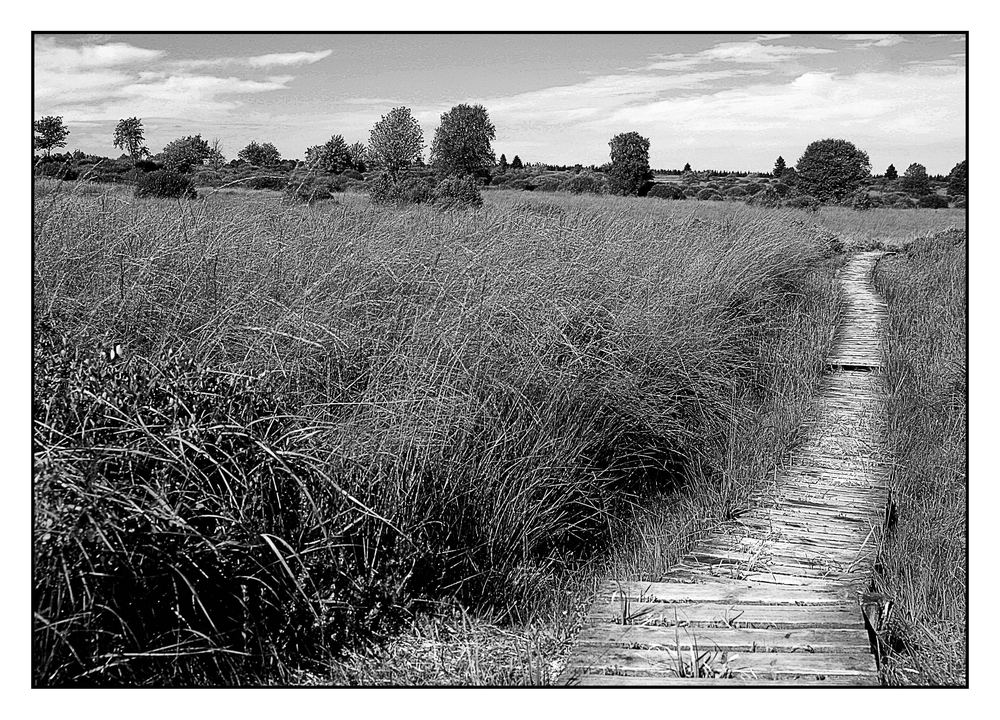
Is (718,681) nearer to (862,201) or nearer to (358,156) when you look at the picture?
(358,156)

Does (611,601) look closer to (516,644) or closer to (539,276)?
(516,644)

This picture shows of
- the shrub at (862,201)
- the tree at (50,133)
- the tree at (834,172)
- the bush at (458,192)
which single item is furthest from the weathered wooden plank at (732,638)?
the tree at (834,172)

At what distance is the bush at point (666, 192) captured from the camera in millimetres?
17517

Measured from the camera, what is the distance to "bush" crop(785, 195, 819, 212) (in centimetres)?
1803

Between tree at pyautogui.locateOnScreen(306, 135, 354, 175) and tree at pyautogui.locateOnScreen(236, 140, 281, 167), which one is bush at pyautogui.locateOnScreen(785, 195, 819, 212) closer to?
tree at pyautogui.locateOnScreen(306, 135, 354, 175)

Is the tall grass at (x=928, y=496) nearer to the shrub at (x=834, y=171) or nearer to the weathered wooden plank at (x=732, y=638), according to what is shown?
the weathered wooden plank at (x=732, y=638)

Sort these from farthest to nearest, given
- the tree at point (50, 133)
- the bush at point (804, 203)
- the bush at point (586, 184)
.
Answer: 1. the bush at point (804, 203)
2. the bush at point (586, 184)
3. the tree at point (50, 133)

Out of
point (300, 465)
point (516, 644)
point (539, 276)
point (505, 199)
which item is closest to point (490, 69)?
point (539, 276)

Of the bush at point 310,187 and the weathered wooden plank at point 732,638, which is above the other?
the bush at point 310,187

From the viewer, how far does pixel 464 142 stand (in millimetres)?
10539

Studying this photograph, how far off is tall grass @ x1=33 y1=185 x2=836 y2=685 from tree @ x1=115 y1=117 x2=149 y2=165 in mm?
321

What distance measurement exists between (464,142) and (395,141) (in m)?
1.45

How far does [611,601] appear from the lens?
318 cm

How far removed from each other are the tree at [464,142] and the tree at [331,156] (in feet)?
9.49
